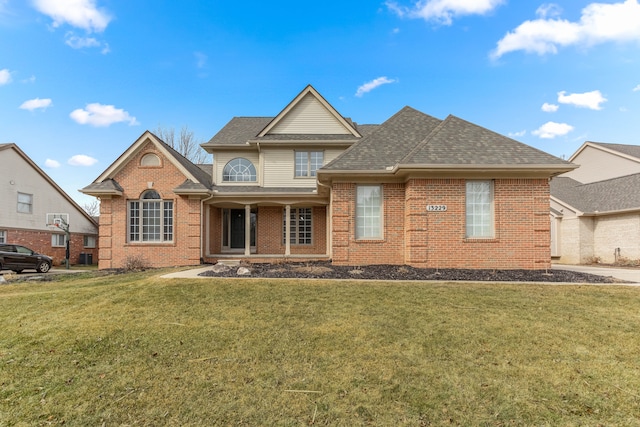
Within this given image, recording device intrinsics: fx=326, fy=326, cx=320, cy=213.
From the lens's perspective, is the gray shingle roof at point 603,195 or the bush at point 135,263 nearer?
the bush at point 135,263

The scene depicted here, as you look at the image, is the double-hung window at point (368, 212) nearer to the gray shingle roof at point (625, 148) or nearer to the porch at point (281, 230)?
the porch at point (281, 230)

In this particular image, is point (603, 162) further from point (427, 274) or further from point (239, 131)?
point (239, 131)

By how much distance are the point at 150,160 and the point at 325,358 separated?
1434cm

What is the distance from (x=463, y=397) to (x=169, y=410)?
130 inches

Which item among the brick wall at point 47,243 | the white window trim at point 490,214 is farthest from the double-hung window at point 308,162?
the brick wall at point 47,243

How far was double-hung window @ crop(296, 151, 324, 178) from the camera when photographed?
1669 centimetres

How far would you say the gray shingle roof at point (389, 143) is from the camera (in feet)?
38.6

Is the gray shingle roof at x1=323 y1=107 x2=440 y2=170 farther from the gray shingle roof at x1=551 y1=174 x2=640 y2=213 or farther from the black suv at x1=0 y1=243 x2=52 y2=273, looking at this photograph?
the black suv at x1=0 y1=243 x2=52 y2=273

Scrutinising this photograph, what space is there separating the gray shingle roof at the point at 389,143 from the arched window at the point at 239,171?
657 centimetres

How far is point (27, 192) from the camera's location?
21.0 metres

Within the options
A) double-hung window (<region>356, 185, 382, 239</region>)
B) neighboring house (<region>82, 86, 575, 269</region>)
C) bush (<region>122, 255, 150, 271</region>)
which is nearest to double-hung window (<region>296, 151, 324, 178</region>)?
neighboring house (<region>82, 86, 575, 269</region>)

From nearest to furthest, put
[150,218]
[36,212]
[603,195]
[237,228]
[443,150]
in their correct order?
[443,150], [150,218], [603,195], [237,228], [36,212]

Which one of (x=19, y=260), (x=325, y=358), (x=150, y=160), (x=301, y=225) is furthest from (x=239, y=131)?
(x=325, y=358)

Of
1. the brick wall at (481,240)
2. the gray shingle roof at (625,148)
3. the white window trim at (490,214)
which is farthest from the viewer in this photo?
the gray shingle roof at (625,148)
